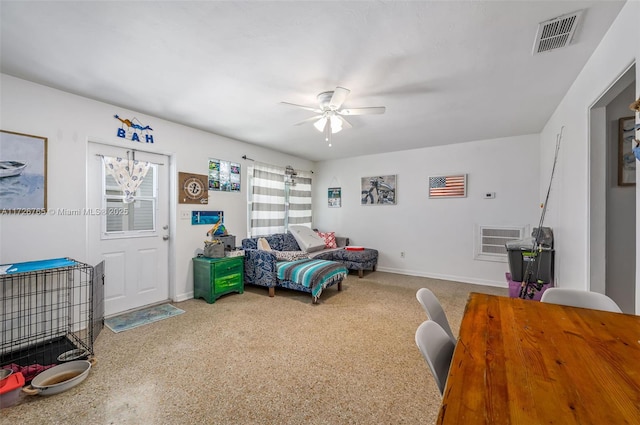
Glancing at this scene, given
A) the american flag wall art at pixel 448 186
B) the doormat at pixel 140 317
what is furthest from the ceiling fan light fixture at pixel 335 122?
the doormat at pixel 140 317

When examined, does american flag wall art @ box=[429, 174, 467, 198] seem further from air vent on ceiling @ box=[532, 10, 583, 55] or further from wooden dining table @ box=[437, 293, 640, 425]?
wooden dining table @ box=[437, 293, 640, 425]

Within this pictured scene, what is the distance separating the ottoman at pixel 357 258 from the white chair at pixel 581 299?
3.38 meters

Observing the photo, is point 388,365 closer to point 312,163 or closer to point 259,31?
point 259,31

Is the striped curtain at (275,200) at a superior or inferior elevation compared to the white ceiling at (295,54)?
inferior

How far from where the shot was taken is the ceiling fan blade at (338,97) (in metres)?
2.38

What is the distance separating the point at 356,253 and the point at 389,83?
10.5 feet

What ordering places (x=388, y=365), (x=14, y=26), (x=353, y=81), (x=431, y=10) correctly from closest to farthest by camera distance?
(x=431, y=10)
(x=14, y=26)
(x=388, y=365)
(x=353, y=81)

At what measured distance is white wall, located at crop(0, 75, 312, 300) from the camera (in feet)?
8.04

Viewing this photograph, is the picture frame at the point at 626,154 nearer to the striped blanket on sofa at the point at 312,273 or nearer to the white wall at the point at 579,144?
the white wall at the point at 579,144

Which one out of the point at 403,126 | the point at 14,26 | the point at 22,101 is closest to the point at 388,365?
the point at 403,126

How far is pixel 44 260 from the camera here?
2557 mm

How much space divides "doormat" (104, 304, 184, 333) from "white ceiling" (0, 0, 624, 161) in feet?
8.02

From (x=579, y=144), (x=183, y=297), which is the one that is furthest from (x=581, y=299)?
(x=183, y=297)

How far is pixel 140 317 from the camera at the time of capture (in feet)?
10.2
